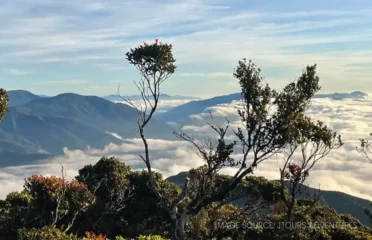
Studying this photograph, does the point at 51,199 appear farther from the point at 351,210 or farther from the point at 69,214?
the point at 351,210

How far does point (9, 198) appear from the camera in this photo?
1244 inches

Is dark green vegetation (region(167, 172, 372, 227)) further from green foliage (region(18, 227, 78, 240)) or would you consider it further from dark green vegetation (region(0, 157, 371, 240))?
green foliage (region(18, 227, 78, 240))

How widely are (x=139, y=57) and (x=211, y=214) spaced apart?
11950mm

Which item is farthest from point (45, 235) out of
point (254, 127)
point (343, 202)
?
point (343, 202)

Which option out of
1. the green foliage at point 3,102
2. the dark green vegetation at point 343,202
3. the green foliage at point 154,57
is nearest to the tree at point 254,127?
the green foliage at point 154,57

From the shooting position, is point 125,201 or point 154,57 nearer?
point 154,57

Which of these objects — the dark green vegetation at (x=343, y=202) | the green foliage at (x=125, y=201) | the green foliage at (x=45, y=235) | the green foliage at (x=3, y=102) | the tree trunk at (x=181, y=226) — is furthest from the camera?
the dark green vegetation at (x=343, y=202)

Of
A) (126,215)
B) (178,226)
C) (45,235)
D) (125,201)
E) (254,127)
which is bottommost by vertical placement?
(126,215)

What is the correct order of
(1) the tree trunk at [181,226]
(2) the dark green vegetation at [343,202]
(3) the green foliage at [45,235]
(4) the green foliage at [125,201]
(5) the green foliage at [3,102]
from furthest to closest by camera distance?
(2) the dark green vegetation at [343,202]
(4) the green foliage at [125,201]
(5) the green foliage at [3,102]
(3) the green foliage at [45,235]
(1) the tree trunk at [181,226]

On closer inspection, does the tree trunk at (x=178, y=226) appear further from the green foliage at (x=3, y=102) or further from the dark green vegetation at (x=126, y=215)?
the green foliage at (x=3, y=102)

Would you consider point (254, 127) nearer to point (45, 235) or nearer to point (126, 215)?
point (45, 235)

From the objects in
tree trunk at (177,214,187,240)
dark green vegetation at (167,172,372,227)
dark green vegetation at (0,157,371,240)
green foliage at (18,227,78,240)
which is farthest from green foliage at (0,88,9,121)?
dark green vegetation at (167,172,372,227)

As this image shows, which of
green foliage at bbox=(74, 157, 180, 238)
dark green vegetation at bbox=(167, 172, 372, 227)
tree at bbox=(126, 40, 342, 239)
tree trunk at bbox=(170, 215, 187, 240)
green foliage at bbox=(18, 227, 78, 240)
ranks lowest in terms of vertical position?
dark green vegetation at bbox=(167, 172, 372, 227)

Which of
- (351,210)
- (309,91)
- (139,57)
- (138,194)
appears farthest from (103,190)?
(351,210)
